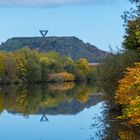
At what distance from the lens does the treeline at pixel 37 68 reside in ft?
371

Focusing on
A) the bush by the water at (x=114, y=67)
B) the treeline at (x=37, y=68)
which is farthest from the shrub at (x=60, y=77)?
the bush by the water at (x=114, y=67)

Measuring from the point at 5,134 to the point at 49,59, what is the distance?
365 ft

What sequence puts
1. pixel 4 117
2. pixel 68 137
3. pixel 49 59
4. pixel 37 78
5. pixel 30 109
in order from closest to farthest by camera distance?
pixel 68 137, pixel 4 117, pixel 30 109, pixel 37 78, pixel 49 59

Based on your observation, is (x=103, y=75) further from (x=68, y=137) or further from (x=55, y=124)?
(x=68, y=137)

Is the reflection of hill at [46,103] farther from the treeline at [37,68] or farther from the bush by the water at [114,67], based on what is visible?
the treeline at [37,68]

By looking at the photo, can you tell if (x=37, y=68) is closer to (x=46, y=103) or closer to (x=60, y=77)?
(x=60, y=77)

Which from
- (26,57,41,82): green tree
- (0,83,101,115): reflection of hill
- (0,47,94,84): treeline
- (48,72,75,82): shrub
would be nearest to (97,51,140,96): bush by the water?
(0,83,101,115): reflection of hill

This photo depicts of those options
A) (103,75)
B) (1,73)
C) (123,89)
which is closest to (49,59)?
(1,73)

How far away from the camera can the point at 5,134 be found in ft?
90.4

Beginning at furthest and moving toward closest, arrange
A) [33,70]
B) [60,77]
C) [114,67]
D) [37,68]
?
1. [60,77]
2. [37,68]
3. [33,70]
4. [114,67]

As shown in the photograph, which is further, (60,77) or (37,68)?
(60,77)

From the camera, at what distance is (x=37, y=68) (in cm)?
12112

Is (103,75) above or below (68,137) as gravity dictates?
above

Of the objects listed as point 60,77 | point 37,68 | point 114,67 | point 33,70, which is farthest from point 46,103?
point 60,77
